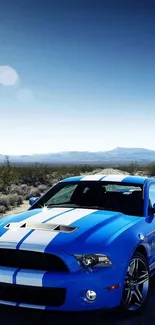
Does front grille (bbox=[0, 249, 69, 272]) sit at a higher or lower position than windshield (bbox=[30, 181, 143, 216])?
lower

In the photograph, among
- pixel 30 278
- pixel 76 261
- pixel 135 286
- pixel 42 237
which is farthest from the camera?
pixel 135 286

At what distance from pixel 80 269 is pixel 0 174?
894 inches

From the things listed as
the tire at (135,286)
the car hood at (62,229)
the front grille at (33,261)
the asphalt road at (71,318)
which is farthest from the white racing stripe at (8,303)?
the tire at (135,286)

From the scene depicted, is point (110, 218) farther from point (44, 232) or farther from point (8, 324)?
point (8, 324)

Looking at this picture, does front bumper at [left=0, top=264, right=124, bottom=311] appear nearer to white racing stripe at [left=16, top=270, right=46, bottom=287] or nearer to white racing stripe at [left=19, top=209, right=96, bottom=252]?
white racing stripe at [left=16, top=270, right=46, bottom=287]

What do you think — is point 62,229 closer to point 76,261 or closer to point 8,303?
point 76,261

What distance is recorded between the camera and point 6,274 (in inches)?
155

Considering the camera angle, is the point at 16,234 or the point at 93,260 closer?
the point at 93,260

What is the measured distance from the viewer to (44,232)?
170 inches

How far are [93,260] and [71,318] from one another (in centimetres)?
77

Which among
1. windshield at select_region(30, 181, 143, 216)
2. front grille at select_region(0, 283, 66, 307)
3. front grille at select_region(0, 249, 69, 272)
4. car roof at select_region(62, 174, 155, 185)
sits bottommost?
front grille at select_region(0, 283, 66, 307)

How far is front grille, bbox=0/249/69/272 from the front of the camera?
3961 millimetres

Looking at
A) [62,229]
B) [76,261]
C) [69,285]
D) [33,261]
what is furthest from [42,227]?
[69,285]

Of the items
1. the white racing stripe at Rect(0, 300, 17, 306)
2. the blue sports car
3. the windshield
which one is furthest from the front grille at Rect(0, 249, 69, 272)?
the windshield
